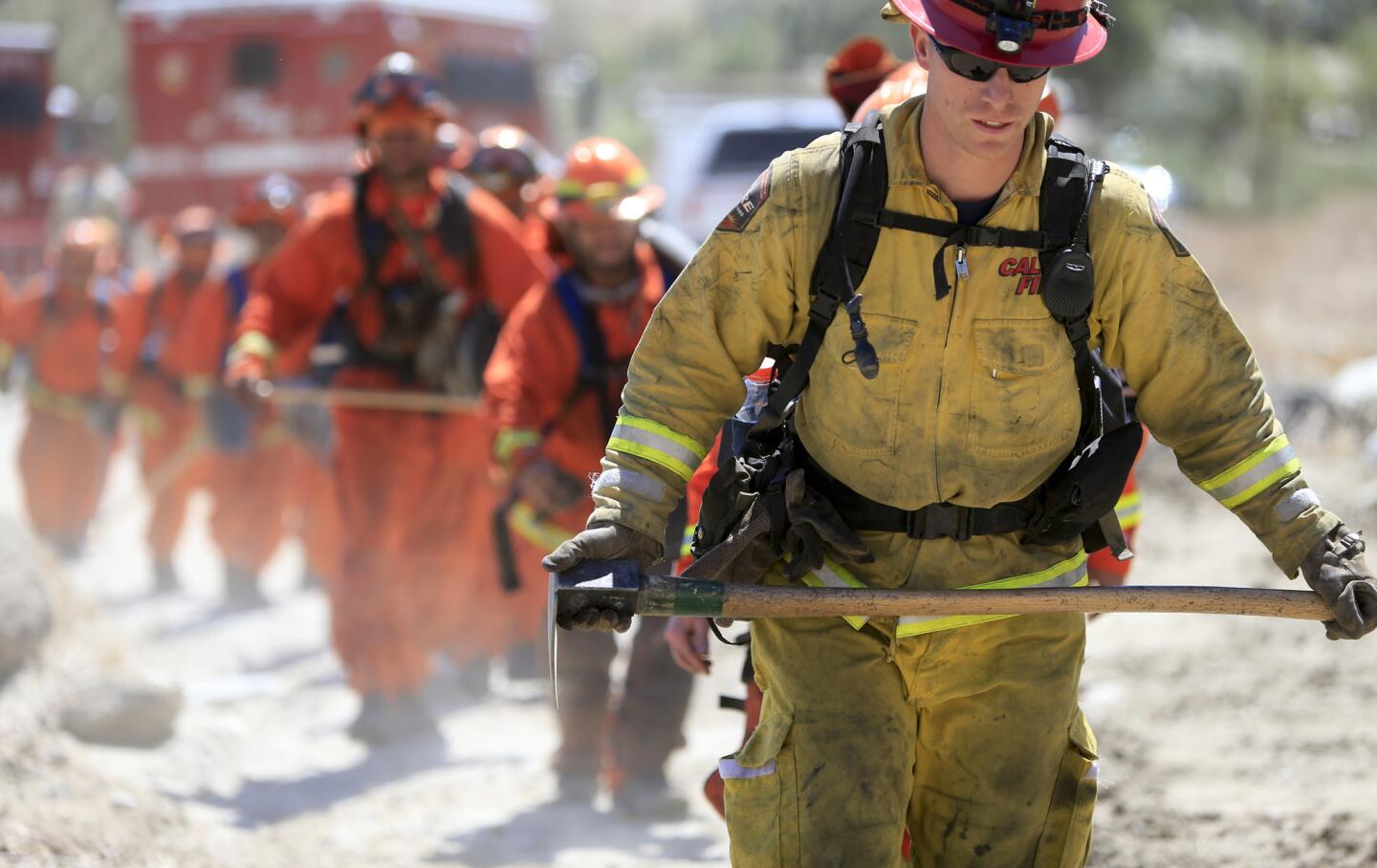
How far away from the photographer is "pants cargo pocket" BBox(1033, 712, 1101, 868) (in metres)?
3.52

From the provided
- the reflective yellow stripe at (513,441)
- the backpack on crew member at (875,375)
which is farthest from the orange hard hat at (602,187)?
the backpack on crew member at (875,375)

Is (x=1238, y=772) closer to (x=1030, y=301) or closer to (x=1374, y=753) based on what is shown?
(x=1374, y=753)

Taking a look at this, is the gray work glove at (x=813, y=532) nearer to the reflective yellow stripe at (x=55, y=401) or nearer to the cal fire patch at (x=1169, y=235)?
the cal fire patch at (x=1169, y=235)

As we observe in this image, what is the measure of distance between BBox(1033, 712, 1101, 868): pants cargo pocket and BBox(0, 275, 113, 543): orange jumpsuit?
34.4ft

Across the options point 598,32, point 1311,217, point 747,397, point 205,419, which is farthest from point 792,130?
point 598,32

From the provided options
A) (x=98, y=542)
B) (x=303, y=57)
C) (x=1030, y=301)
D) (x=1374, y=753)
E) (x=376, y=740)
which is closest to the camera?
(x=1030, y=301)

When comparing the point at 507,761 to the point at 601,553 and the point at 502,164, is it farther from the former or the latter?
the point at 601,553

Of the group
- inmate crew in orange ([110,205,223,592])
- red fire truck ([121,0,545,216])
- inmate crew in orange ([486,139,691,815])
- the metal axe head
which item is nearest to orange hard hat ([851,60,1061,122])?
the metal axe head

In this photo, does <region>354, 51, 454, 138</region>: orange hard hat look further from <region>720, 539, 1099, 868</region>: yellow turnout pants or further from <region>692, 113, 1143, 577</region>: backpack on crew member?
<region>720, 539, 1099, 868</region>: yellow turnout pants

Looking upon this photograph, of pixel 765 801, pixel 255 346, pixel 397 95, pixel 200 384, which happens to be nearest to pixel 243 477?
pixel 200 384

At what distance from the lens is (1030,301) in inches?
131

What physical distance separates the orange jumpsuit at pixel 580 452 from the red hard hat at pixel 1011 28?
3.19 metres

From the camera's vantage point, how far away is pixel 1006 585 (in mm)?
3514

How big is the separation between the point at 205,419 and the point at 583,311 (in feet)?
18.5
